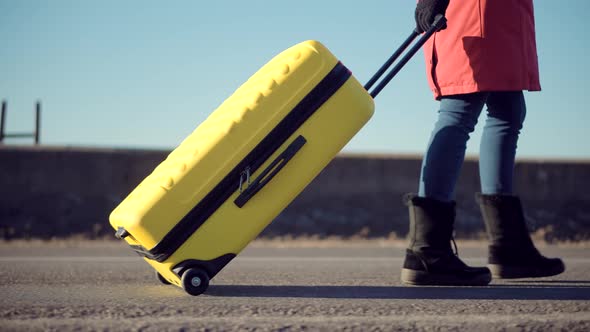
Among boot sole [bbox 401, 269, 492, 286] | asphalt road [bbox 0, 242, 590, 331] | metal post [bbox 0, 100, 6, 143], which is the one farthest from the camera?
metal post [bbox 0, 100, 6, 143]

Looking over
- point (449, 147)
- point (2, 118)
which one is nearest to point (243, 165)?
point (449, 147)

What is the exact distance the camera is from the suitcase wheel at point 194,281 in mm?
2607

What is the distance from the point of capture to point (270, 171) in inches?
106

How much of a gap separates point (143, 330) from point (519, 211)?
1959mm

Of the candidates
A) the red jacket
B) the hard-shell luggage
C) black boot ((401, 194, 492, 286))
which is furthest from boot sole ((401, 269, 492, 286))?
the red jacket

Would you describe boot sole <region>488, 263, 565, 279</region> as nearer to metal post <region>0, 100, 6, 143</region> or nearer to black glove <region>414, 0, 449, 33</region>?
black glove <region>414, 0, 449, 33</region>

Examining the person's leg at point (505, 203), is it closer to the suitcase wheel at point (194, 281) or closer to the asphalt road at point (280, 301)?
the asphalt road at point (280, 301)

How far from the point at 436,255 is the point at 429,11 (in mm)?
1018

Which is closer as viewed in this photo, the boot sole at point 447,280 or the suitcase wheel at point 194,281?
the suitcase wheel at point 194,281

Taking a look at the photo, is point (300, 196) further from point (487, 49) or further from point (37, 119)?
point (37, 119)

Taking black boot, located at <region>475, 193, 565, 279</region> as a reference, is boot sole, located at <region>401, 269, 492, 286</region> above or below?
below

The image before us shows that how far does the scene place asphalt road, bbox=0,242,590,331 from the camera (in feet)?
6.83

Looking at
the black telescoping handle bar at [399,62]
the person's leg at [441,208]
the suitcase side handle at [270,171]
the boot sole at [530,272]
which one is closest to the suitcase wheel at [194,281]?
the suitcase side handle at [270,171]

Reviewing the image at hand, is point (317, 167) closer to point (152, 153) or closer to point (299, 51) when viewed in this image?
point (299, 51)
